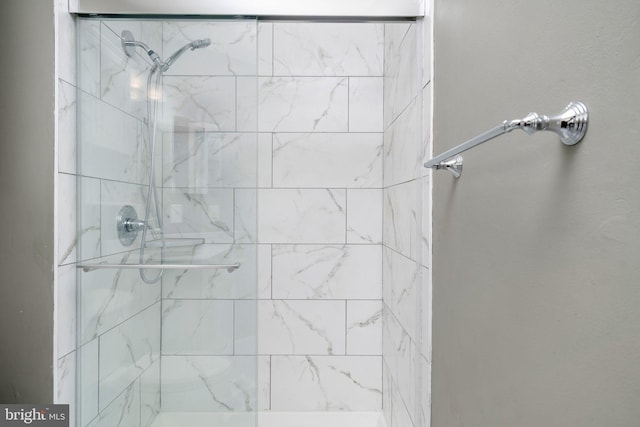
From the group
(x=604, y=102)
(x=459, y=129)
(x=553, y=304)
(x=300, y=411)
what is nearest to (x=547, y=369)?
(x=553, y=304)

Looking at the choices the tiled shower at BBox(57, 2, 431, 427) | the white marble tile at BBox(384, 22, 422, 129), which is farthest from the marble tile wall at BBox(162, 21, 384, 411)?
the tiled shower at BBox(57, 2, 431, 427)

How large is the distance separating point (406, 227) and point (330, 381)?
109 centimetres

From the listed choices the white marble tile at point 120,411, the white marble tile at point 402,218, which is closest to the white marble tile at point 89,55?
the white marble tile at point 120,411

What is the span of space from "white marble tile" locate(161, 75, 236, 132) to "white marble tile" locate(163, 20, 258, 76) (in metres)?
0.03

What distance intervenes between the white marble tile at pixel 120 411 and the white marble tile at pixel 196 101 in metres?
0.91

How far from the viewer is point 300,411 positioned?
87.0 inches

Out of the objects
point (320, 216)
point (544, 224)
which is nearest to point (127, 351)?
point (320, 216)

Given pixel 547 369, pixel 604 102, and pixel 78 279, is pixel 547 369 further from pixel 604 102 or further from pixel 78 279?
pixel 78 279

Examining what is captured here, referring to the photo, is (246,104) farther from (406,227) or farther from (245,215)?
(406,227)

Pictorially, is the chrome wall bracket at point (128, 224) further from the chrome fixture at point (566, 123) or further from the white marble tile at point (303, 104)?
the chrome fixture at point (566, 123)

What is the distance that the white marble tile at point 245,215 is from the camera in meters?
1.43

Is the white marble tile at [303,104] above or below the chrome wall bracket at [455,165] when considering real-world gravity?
above

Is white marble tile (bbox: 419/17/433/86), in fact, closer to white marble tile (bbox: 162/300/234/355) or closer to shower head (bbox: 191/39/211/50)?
shower head (bbox: 191/39/211/50)

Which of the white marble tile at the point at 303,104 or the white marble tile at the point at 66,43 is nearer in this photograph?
the white marble tile at the point at 66,43
